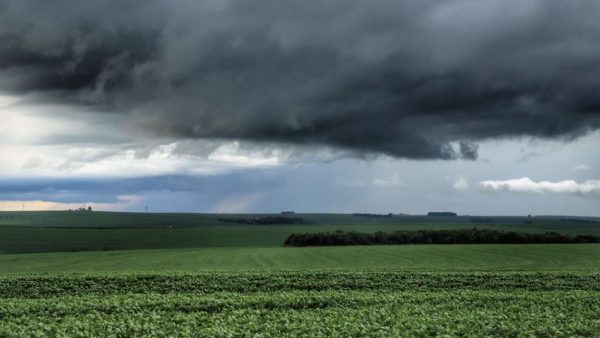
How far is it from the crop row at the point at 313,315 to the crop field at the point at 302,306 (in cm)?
5

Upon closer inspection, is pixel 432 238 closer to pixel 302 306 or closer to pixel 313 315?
pixel 302 306

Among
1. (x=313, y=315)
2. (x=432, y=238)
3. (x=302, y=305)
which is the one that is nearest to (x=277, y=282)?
(x=302, y=305)

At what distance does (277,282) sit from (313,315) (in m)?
14.1

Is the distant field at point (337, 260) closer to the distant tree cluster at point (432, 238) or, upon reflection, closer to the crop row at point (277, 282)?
the crop row at point (277, 282)

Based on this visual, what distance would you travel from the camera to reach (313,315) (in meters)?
27.4

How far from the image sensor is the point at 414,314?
28.0 m

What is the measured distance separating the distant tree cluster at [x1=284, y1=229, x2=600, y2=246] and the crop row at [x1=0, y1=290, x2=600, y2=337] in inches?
2945

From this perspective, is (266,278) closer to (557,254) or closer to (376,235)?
(557,254)

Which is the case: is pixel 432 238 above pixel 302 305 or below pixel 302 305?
below

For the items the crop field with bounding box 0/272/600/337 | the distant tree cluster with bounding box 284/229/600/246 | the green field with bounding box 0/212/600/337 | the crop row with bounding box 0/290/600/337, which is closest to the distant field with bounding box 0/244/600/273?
the distant tree cluster with bounding box 284/229/600/246

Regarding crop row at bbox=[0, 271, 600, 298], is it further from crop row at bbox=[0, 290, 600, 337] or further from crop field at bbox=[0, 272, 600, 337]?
crop row at bbox=[0, 290, 600, 337]

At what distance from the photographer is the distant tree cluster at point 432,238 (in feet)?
361

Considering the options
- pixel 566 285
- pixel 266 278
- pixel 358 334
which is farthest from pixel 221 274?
pixel 566 285

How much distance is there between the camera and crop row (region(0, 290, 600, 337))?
23500mm
